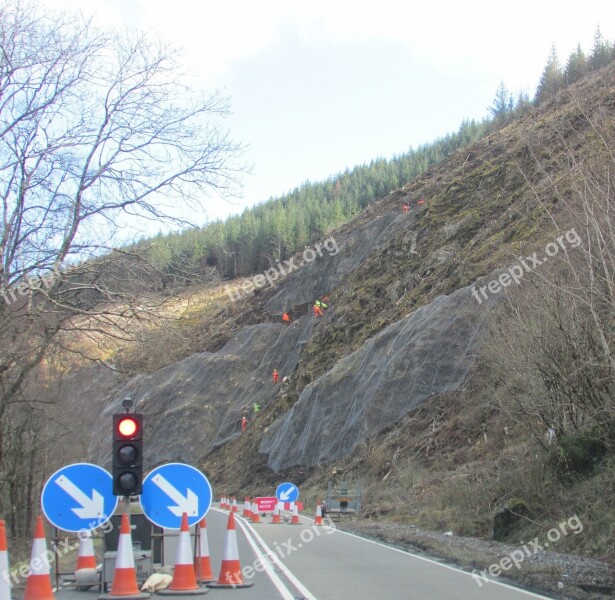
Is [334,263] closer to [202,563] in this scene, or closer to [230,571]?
[202,563]

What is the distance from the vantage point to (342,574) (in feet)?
38.3

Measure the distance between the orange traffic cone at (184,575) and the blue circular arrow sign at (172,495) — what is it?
0.15 metres

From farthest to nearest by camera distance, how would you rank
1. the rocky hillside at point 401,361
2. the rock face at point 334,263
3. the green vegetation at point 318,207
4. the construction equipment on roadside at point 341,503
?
the green vegetation at point 318,207
the rock face at point 334,263
the construction equipment on roadside at point 341,503
the rocky hillside at point 401,361

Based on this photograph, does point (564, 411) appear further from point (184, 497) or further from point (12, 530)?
point (12, 530)

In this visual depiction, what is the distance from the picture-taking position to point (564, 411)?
17500 millimetres

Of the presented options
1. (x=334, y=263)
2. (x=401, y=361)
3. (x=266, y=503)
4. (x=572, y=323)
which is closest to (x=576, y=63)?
(x=334, y=263)

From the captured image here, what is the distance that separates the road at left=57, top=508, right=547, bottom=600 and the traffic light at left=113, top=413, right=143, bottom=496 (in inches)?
57.9

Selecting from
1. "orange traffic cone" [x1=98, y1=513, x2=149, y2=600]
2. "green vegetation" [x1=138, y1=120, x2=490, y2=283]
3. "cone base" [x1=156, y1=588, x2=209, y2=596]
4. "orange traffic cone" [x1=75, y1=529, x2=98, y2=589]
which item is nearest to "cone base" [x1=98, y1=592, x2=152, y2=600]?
"orange traffic cone" [x1=98, y1=513, x2=149, y2=600]

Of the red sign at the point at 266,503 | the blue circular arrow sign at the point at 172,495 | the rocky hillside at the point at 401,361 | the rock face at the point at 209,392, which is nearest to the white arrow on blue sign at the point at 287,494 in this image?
the red sign at the point at 266,503

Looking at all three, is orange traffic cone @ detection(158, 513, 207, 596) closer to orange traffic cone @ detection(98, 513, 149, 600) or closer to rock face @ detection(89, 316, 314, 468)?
orange traffic cone @ detection(98, 513, 149, 600)

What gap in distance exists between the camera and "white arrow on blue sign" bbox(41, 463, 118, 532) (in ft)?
28.8

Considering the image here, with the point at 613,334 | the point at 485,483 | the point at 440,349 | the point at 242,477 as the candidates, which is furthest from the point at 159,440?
the point at 613,334

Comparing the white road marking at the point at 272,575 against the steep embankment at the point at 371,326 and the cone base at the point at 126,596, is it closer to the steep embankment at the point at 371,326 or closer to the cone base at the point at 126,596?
the cone base at the point at 126,596

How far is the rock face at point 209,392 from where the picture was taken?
2135 inches
